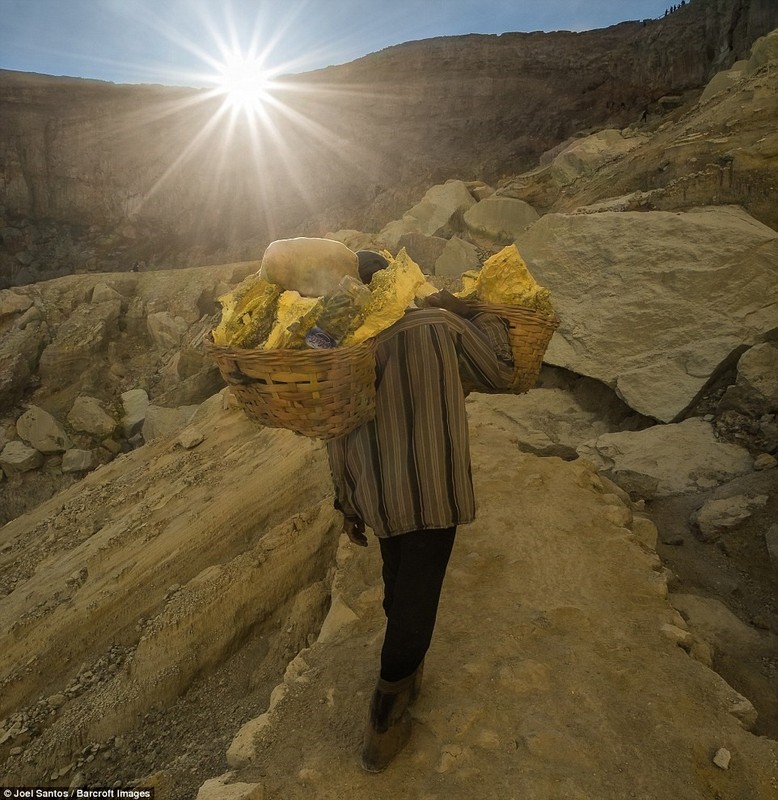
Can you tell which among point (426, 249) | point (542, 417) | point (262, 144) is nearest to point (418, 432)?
point (542, 417)

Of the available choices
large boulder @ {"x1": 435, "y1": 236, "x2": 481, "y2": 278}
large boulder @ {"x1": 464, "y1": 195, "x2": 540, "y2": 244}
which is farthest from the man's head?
large boulder @ {"x1": 464, "y1": 195, "x2": 540, "y2": 244}

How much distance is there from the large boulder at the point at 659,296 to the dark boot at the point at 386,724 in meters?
3.36

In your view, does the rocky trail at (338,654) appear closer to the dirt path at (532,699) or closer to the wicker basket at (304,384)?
the dirt path at (532,699)

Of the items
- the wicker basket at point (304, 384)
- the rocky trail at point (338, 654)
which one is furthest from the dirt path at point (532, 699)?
the wicker basket at point (304, 384)

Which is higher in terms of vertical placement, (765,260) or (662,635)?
(765,260)

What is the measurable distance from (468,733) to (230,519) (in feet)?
9.02

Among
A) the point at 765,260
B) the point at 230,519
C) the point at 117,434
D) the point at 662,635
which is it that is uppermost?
the point at 765,260

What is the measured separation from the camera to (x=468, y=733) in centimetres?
149

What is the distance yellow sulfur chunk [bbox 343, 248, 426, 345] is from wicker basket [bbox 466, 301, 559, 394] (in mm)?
250

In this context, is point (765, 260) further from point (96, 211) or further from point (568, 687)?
point (96, 211)

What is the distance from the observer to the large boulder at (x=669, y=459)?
336cm

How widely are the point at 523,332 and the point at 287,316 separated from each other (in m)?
0.62

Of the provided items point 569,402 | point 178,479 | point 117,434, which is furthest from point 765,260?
point 117,434

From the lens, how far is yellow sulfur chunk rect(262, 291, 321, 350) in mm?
1112
